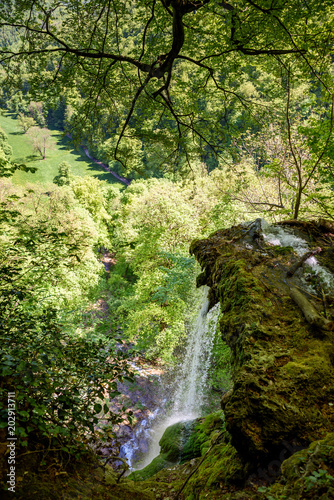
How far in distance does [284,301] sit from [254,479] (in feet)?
6.13

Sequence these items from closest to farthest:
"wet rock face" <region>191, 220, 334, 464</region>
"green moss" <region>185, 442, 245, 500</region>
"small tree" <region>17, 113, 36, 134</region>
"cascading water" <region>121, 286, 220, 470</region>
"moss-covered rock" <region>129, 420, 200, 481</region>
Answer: "wet rock face" <region>191, 220, 334, 464</region> → "green moss" <region>185, 442, 245, 500</region> → "moss-covered rock" <region>129, 420, 200, 481</region> → "cascading water" <region>121, 286, 220, 470</region> → "small tree" <region>17, 113, 36, 134</region>

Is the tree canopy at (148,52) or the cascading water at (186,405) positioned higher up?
the tree canopy at (148,52)

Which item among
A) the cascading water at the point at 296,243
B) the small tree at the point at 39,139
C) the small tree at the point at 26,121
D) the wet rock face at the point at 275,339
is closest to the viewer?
the wet rock face at the point at 275,339

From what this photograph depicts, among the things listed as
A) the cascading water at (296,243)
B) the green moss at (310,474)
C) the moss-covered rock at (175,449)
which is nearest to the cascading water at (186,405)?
the moss-covered rock at (175,449)

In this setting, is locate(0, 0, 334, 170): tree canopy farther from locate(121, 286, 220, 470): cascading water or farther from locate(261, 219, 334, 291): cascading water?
locate(121, 286, 220, 470): cascading water

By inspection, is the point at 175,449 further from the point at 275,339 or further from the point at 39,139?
the point at 39,139

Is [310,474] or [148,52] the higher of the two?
[148,52]

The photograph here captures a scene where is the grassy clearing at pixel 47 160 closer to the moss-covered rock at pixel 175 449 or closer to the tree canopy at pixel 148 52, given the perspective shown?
the tree canopy at pixel 148 52

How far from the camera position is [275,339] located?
2.73m

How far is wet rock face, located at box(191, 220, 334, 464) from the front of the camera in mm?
2156

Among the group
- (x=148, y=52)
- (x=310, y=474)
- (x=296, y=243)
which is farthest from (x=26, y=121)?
(x=310, y=474)

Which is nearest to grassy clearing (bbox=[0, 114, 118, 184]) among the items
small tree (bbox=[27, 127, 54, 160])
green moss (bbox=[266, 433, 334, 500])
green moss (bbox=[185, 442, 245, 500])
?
small tree (bbox=[27, 127, 54, 160])

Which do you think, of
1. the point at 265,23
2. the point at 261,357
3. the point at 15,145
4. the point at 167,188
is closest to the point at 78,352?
the point at 261,357

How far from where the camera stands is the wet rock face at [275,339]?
7.07ft
